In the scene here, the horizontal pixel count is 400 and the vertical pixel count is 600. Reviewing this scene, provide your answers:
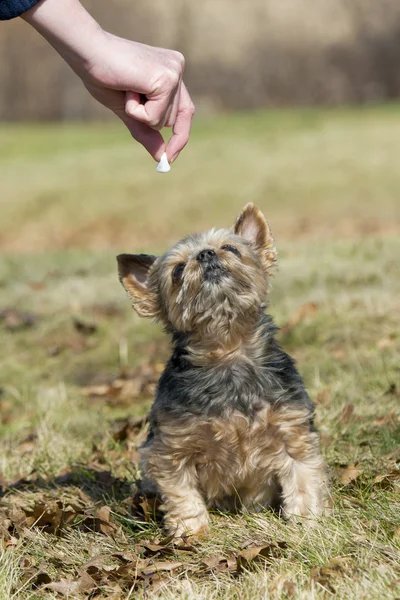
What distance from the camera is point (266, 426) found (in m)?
3.99

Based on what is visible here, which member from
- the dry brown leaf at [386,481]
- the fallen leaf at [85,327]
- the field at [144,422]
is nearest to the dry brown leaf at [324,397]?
the field at [144,422]

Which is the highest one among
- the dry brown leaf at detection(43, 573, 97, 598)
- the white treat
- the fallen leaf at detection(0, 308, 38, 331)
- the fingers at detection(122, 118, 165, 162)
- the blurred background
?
the blurred background

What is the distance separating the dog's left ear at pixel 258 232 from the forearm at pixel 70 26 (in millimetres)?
1404

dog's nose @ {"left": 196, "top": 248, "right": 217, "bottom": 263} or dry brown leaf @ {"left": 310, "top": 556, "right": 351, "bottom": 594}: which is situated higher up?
dog's nose @ {"left": 196, "top": 248, "right": 217, "bottom": 263}

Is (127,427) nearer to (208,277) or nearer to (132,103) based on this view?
(208,277)

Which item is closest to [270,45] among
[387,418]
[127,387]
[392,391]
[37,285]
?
[37,285]

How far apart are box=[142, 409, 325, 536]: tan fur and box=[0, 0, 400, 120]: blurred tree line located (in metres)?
29.4

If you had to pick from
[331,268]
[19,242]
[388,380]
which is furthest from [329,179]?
[388,380]

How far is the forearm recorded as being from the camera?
3381mm

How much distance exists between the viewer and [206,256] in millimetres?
4219

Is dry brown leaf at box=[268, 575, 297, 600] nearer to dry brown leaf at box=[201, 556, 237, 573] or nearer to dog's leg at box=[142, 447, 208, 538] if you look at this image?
dry brown leaf at box=[201, 556, 237, 573]

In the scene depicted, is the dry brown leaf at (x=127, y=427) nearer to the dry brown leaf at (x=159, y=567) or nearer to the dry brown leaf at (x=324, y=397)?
the dry brown leaf at (x=324, y=397)

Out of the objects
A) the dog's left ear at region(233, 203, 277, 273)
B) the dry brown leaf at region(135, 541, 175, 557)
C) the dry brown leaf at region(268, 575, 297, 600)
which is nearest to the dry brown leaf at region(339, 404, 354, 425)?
the dog's left ear at region(233, 203, 277, 273)

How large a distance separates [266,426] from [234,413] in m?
0.17
